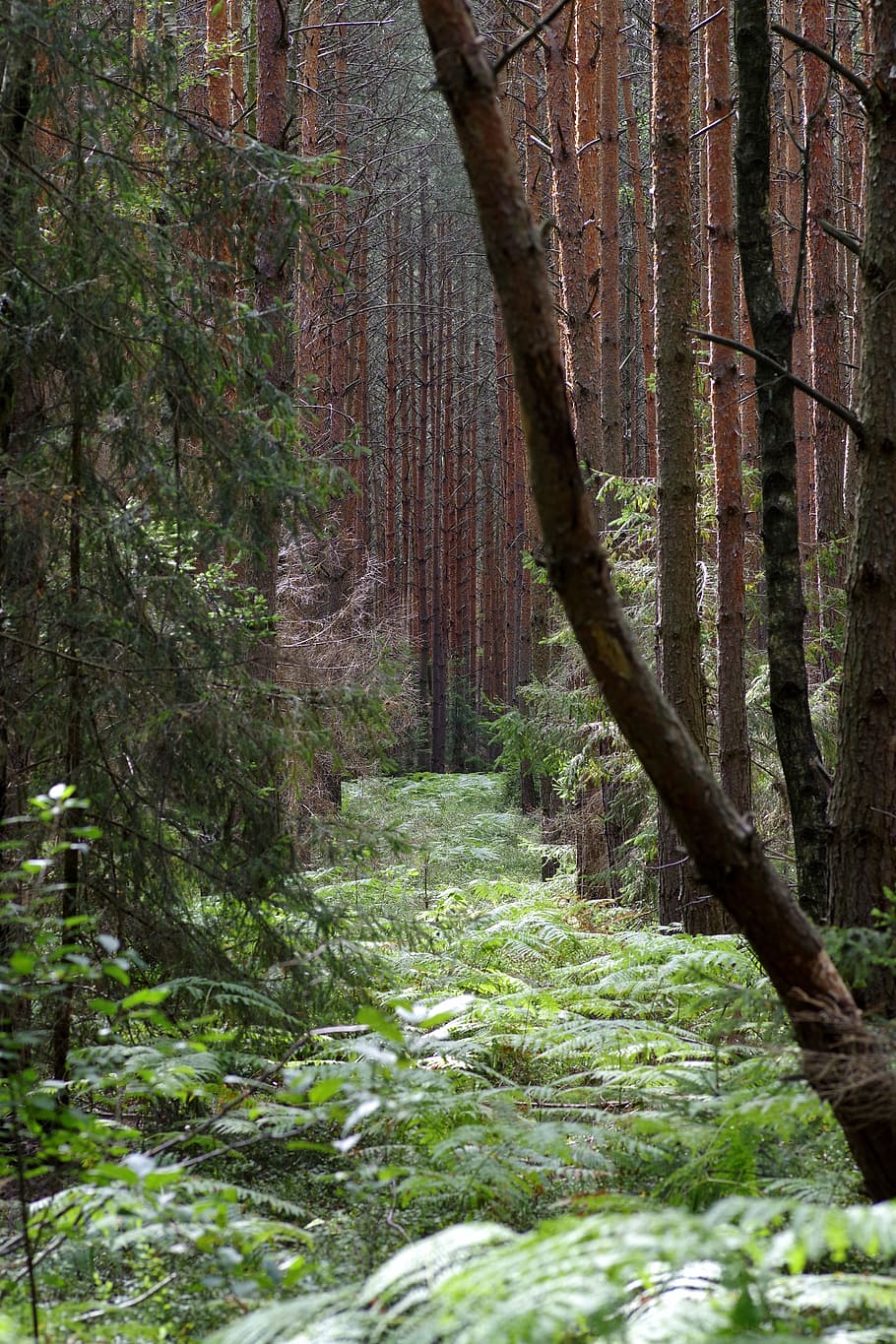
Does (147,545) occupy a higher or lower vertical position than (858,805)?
higher

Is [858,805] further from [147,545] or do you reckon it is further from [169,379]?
[169,379]

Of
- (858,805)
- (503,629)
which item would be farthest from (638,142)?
(858,805)

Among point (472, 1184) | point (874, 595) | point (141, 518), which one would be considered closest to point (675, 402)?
point (141, 518)

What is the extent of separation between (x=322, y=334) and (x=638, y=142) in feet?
26.7

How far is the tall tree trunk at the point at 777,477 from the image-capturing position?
13.4 ft

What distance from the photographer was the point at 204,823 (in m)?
5.08

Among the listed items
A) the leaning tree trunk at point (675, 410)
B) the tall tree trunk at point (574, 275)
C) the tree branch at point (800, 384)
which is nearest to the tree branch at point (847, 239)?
the tree branch at point (800, 384)

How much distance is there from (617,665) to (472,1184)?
1721mm

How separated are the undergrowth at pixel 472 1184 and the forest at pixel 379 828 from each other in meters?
0.02

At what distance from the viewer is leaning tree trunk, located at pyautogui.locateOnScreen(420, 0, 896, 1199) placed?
91.1 inches

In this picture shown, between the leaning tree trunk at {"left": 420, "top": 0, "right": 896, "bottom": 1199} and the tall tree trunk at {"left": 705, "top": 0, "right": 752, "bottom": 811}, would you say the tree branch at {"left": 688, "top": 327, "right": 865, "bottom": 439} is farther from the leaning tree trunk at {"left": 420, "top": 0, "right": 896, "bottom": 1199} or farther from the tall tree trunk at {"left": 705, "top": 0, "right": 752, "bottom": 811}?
the tall tree trunk at {"left": 705, "top": 0, "right": 752, "bottom": 811}

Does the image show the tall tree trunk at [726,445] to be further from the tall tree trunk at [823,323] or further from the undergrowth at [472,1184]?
the tall tree trunk at [823,323]

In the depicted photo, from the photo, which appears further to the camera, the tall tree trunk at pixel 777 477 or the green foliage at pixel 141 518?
the green foliage at pixel 141 518

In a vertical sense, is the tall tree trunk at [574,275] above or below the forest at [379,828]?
above
